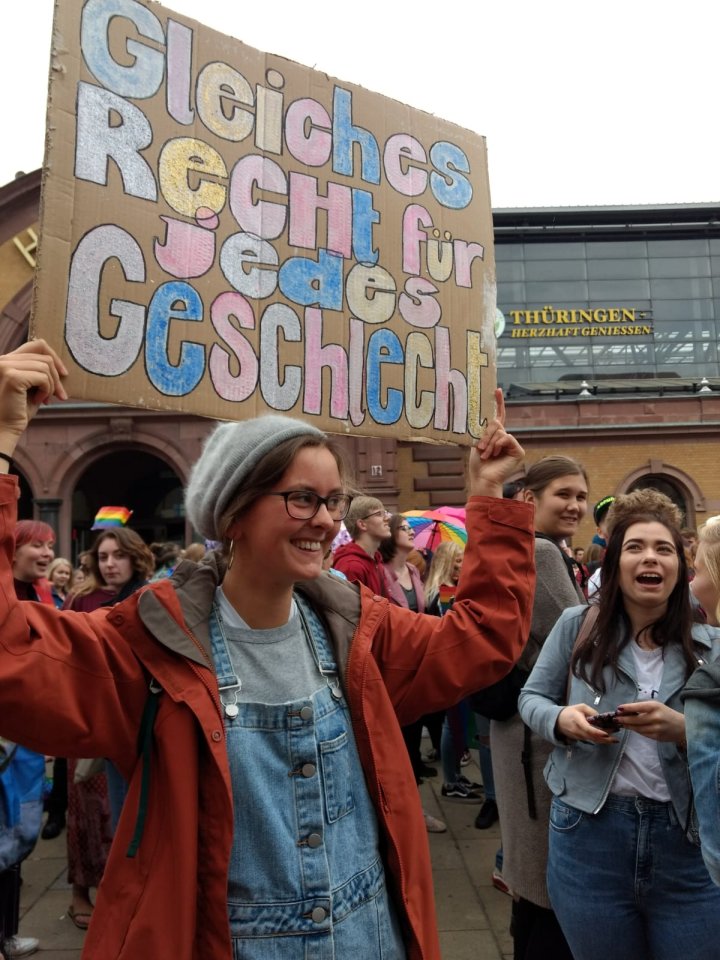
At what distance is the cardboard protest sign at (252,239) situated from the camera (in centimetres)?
230

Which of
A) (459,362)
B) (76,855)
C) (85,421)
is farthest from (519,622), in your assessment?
(85,421)

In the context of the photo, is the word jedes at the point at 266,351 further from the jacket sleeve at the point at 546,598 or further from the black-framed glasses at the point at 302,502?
the black-framed glasses at the point at 302,502

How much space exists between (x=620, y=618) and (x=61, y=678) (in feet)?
5.65

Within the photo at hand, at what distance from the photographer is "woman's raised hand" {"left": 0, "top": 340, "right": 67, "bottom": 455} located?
137 centimetres

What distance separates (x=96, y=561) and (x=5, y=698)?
3.39m

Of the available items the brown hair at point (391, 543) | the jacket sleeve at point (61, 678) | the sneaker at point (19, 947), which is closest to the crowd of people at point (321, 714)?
the jacket sleeve at point (61, 678)

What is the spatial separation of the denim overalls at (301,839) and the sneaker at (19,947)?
2.68 metres

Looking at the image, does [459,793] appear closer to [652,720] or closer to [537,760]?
[537,760]

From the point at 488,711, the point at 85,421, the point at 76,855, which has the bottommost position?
the point at 76,855

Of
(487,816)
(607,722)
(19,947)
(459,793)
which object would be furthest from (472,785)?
(607,722)

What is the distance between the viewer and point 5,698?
1.25 meters

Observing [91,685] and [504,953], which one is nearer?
[91,685]

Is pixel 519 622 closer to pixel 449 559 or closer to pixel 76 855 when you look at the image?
pixel 76 855

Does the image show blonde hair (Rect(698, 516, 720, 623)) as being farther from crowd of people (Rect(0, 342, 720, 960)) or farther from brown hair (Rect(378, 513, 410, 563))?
brown hair (Rect(378, 513, 410, 563))
